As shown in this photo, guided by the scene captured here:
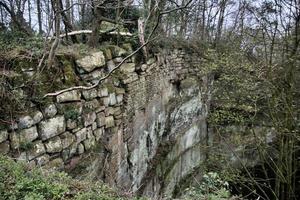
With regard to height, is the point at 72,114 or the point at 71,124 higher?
the point at 72,114

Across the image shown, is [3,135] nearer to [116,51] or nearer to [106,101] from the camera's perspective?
[106,101]

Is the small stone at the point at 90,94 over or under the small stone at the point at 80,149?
over

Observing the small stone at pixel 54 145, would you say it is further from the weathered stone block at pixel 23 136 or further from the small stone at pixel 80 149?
the small stone at pixel 80 149

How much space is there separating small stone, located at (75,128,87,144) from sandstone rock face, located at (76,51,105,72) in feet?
2.85

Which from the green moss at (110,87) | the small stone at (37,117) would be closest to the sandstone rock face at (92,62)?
the green moss at (110,87)

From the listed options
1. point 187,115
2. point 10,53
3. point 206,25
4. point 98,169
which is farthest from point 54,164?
point 206,25

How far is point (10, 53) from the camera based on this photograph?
3816mm

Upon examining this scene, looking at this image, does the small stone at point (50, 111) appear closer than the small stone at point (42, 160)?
No

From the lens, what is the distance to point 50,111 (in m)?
3.88

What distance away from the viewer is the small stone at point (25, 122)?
347 cm

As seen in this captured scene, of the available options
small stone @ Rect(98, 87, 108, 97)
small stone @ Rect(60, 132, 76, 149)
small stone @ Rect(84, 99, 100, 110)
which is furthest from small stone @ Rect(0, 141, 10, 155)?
small stone @ Rect(98, 87, 108, 97)

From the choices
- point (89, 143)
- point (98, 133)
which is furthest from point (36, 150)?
point (98, 133)

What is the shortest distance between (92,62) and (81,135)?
3.59ft

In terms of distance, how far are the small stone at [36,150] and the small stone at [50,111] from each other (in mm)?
321
